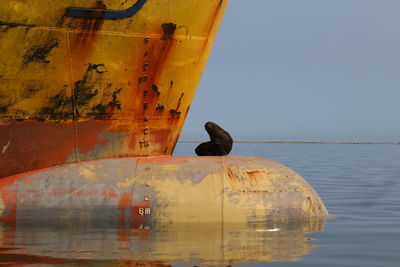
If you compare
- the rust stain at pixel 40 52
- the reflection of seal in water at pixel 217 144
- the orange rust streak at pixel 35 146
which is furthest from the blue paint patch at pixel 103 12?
the reflection of seal in water at pixel 217 144

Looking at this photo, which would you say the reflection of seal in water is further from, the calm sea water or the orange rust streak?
the orange rust streak

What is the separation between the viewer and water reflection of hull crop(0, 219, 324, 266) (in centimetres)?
704

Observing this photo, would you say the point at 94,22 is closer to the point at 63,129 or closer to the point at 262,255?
the point at 63,129

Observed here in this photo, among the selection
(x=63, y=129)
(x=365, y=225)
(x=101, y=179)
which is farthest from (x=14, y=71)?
(x=365, y=225)

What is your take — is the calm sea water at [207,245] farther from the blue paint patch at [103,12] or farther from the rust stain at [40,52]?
the blue paint patch at [103,12]

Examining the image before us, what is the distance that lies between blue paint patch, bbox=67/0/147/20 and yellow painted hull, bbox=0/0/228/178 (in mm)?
18

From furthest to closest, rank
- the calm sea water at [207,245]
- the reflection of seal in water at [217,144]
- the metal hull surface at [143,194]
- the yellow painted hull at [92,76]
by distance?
the reflection of seal in water at [217,144] < the metal hull surface at [143,194] < the yellow painted hull at [92,76] < the calm sea water at [207,245]

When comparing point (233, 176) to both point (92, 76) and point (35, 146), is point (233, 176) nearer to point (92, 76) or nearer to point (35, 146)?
point (92, 76)

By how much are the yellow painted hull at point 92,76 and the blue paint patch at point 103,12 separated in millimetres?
18

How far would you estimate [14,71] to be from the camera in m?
8.42

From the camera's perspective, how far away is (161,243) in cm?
782

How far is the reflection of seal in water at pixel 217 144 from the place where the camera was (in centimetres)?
995

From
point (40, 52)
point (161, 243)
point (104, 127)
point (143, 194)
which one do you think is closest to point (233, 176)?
point (143, 194)

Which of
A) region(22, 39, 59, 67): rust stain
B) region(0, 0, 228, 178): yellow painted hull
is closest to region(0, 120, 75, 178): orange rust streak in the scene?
region(0, 0, 228, 178): yellow painted hull
